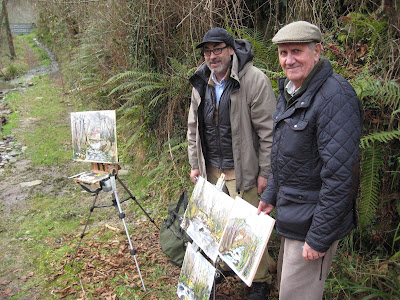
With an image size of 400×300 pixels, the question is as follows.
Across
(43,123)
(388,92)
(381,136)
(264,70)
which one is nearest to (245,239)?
(381,136)

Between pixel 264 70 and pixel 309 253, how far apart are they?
2.23 m

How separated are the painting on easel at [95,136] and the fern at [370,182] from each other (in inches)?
94.6

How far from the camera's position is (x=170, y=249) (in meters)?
3.91

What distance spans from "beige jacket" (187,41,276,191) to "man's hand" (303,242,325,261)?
103 cm

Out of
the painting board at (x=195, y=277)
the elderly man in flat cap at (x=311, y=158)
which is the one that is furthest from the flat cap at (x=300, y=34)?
the painting board at (x=195, y=277)

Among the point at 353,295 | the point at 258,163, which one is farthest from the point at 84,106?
the point at 353,295

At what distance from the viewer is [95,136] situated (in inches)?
148

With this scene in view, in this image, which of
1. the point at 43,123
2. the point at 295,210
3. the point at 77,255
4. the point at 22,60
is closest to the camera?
the point at 295,210

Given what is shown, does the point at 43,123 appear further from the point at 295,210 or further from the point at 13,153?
the point at 295,210

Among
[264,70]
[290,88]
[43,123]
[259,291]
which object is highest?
[290,88]

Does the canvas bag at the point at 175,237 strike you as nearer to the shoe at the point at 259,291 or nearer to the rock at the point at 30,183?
the shoe at the point at 259,291

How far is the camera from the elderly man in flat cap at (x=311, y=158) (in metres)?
1.84

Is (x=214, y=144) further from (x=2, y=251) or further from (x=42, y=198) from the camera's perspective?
(x=42, y=198)

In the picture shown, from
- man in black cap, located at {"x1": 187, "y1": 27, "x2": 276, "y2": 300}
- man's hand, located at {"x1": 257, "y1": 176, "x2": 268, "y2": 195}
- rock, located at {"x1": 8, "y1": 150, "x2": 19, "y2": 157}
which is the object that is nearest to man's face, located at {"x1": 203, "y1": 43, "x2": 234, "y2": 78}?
man in black cap, located at {"x1": 187, "y1": 27, "x2": 276, "y2": 300}
